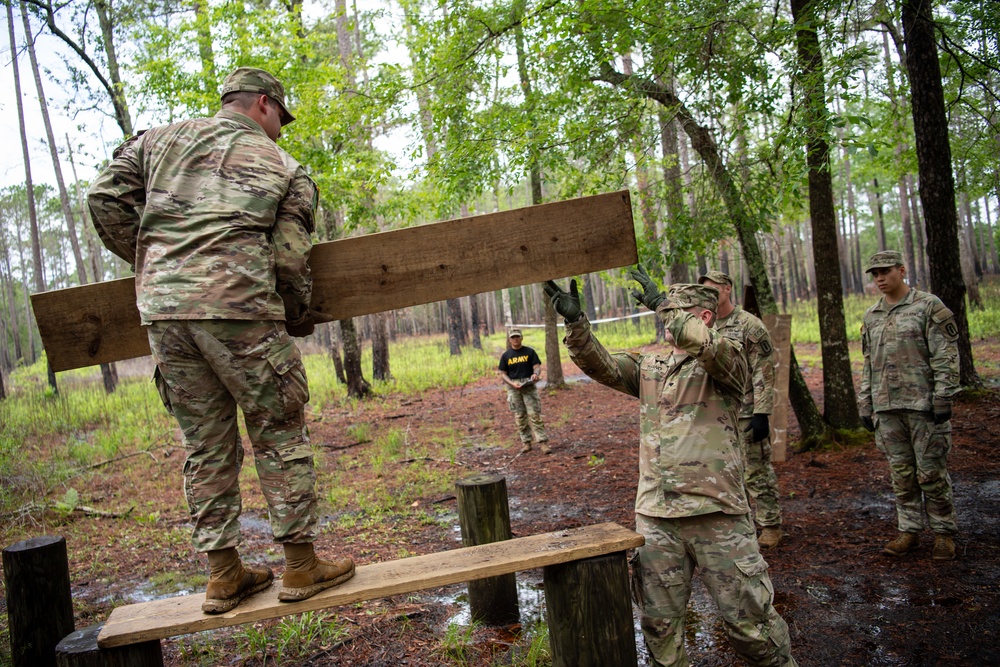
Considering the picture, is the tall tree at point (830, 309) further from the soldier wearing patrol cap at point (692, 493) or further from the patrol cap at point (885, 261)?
the soldier wearing patrol cap at point (692, 493)

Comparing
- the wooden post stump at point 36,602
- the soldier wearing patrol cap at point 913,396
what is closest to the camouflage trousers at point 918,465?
the soldier wearing patrol cap at point 913,396

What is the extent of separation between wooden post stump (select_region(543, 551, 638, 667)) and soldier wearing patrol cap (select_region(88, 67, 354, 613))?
1.08 meters

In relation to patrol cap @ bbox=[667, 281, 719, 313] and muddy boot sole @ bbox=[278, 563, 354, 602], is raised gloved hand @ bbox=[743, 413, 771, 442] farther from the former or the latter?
muddy boot sole @ bbox=[278, 563, 354, 602]

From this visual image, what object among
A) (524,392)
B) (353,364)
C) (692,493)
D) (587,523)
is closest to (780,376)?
(587,523)

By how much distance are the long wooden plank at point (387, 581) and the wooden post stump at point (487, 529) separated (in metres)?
1.12

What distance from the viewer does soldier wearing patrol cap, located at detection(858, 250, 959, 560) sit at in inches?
190

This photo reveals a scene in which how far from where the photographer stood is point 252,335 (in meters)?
2.36

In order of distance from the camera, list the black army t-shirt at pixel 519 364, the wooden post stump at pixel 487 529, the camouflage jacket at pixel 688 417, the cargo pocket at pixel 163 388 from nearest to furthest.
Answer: the cargo pocket at pixel 163 388 < the camouflage jacket at pixel 688 417 < the wooden post stump at pixel 487 529 < the black army t-shirt at pixel 519 364

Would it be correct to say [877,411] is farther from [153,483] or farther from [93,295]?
[153,483]

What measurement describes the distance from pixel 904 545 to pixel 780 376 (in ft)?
9.20

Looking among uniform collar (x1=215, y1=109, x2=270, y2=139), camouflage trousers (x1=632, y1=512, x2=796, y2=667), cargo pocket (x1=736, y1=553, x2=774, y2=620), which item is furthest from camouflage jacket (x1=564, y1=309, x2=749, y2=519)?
uniform collar (x1=215, y1=109, x2=270, y2=139)

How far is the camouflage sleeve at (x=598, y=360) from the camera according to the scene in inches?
126

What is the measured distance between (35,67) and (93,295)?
2319cm

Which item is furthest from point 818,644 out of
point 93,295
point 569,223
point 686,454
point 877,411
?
point 93,295
